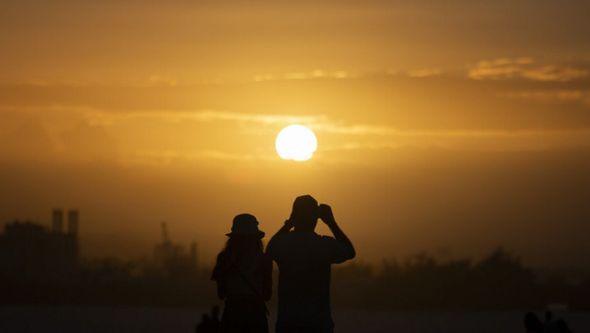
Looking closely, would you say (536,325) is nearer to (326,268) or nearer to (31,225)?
(326,268)

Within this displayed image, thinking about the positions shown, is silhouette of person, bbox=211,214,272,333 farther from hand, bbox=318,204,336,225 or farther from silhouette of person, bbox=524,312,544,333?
silhouette of person, bbox=524,312,544,333

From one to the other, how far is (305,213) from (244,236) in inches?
29.9

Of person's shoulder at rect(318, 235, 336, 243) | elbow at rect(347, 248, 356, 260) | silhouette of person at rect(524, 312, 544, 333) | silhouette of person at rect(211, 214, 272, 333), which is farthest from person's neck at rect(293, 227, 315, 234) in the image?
silhouette of person at rect(524, 312, 544, 333)

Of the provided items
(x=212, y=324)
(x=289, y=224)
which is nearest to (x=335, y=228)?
(x=289, y=224)

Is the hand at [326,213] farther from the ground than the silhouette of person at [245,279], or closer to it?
farther from the ground

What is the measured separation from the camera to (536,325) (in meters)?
16.7

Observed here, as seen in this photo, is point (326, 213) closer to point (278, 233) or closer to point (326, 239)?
point (326, 239)

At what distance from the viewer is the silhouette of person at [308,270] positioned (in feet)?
42.1

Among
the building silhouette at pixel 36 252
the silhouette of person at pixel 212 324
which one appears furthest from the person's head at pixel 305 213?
the building silhouette at pixel 36 252

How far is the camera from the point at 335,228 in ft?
→ 42.5

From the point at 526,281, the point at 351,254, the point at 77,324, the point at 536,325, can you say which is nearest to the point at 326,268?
the point at 351,254

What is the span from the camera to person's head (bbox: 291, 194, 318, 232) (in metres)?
12.9

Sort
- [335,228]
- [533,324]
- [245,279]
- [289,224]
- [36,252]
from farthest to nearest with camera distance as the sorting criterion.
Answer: [36,252]
[533,324]
[245,279]
[289,224]
[335,228]

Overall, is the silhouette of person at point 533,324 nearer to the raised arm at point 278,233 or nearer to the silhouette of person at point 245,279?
the silhouette of person at point 245,279
